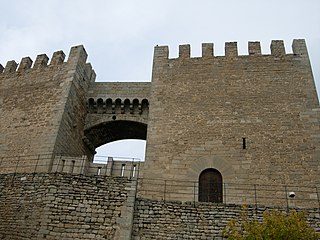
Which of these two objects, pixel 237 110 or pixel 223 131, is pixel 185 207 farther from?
pixel 237 110

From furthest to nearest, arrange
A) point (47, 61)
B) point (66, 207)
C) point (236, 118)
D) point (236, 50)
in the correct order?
1. point (47, 61)
2. point (236, 50)
3. point (236, 118)
4. point (66, 207)

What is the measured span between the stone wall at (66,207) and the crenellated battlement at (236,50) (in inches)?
259

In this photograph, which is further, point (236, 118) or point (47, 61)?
point (47, 61)

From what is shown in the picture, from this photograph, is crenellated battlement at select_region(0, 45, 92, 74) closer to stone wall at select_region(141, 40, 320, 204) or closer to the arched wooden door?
stone wall at select_region(141, 40, 320, 204)

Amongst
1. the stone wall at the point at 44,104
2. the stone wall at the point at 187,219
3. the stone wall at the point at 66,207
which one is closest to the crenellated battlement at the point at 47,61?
the stone wall at the point at 44,104

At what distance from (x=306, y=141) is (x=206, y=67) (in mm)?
4436

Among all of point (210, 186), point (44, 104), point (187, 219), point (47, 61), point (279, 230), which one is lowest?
point (279, 230)

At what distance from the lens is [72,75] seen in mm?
13188

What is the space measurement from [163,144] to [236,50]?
189 inches

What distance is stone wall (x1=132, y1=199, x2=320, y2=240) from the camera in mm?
7953

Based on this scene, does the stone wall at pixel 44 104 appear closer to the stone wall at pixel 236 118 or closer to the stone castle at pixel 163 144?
the stone castle at pixel 163 144

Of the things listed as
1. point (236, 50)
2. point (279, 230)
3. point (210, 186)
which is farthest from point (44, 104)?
point (279, 230)

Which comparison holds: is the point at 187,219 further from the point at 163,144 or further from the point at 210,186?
the point at 163,144

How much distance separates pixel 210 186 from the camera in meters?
10.5
